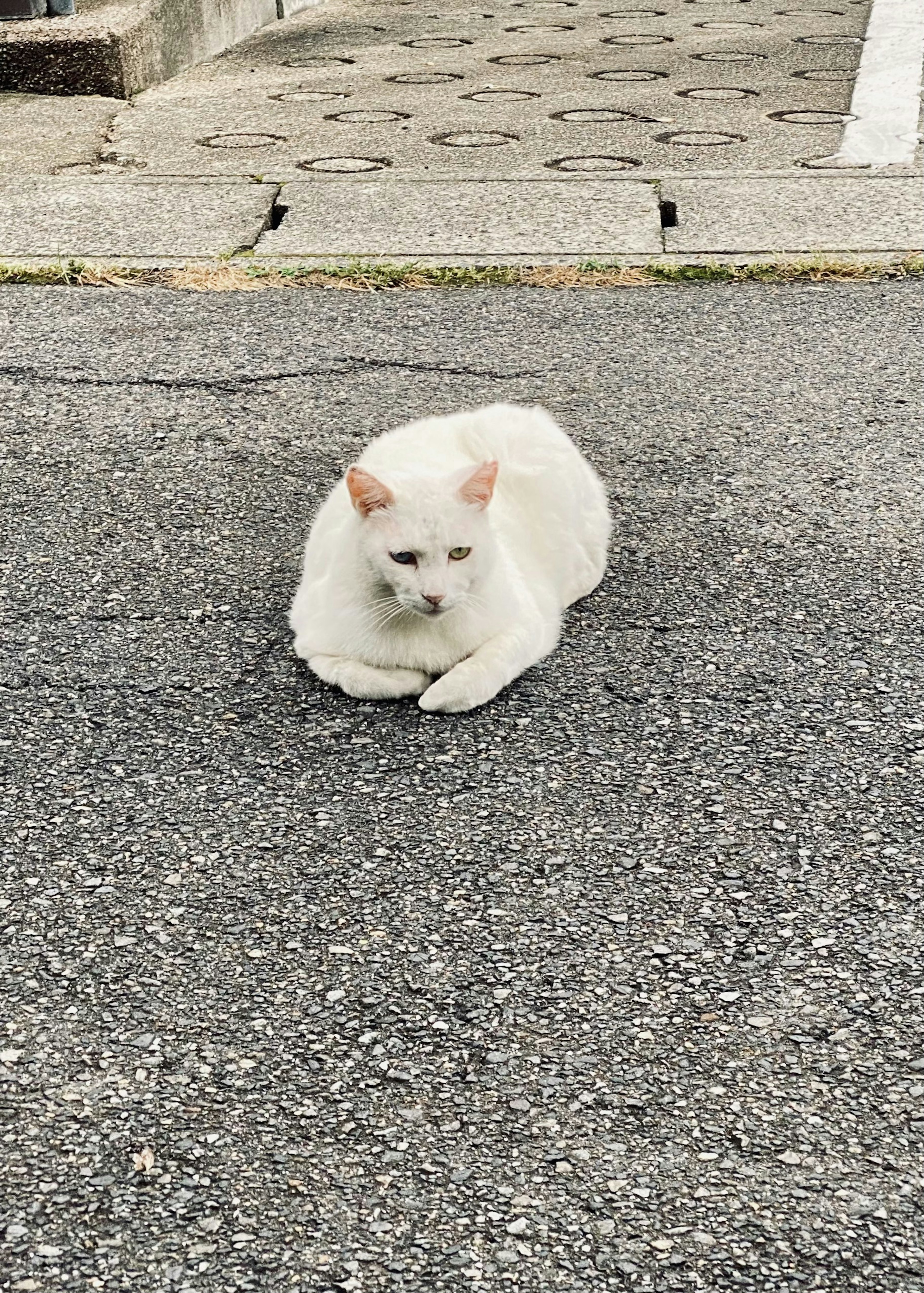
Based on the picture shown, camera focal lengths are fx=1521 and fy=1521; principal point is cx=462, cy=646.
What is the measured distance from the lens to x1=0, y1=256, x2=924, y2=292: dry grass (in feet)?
19.2

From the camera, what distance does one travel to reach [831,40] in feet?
34.9

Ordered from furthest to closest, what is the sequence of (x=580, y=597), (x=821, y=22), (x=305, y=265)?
1. (x=821, y=22)
2. (x=305, y=265)
3. (x=580, y=597)

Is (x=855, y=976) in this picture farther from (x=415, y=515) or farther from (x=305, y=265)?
(x=305, y=265)

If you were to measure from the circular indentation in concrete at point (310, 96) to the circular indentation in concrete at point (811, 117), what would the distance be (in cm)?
257

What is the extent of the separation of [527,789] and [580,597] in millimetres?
887

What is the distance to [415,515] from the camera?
2.99 m

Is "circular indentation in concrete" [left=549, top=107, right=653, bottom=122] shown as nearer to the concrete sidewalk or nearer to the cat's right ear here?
the concrete sidewalk

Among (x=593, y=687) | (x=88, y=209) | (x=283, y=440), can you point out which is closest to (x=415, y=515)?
(x=593, y=687)

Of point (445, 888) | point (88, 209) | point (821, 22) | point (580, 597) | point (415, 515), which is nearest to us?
point (445, 888)

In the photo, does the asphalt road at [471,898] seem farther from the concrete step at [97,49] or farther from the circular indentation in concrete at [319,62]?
the circular indentation in concrete at [319,62]

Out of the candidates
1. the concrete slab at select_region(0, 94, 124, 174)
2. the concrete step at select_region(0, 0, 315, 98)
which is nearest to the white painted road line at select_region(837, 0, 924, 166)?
the concrete slab at select_region(0, 94, 124, 174)

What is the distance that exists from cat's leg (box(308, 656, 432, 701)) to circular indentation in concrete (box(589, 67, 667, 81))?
7250mm

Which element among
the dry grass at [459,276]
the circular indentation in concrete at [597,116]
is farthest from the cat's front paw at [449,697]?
the circular indentation in concrete at [597,116]

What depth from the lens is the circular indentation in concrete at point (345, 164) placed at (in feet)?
23.8
